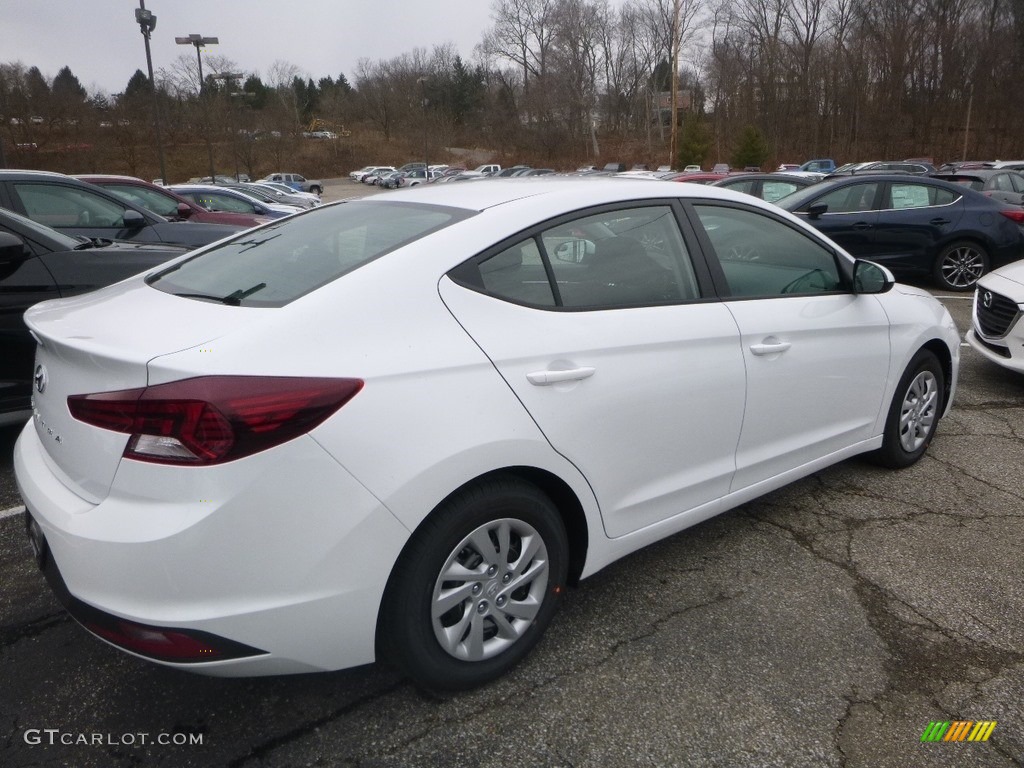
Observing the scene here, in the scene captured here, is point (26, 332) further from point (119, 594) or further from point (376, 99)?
point (376, 99)

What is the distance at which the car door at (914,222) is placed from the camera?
1016 cm

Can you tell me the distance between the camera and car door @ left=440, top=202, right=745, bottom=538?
2.38m

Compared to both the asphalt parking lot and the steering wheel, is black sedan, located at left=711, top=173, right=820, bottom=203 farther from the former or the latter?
the asphalt parking lot

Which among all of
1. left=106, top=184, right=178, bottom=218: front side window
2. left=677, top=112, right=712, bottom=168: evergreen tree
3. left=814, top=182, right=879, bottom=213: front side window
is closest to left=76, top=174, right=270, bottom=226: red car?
left=106, top=184, right=178, bottom=218: front side window

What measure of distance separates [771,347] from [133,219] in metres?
6.08

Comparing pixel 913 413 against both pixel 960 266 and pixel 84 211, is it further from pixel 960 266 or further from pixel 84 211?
pixel 960 266

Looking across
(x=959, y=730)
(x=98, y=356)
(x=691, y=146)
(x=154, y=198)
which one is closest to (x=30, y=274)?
(x=98, y=356)

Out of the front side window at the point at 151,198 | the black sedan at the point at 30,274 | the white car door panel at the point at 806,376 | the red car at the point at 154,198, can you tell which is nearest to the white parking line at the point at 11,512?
the black sedan at the point at 30,274

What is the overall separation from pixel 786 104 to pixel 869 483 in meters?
59.7

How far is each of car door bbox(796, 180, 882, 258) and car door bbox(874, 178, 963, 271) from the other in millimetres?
106

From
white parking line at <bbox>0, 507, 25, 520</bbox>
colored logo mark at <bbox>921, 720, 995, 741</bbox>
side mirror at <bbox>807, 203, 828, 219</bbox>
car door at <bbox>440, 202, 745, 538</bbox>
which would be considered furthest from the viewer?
side mirror at <bbox>807, 203, 828, 219</bbox>

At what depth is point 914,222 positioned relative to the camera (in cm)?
1021

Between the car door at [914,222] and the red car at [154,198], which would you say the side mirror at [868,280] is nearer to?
the car door at [914,222]

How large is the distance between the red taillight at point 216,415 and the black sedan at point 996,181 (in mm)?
15804
